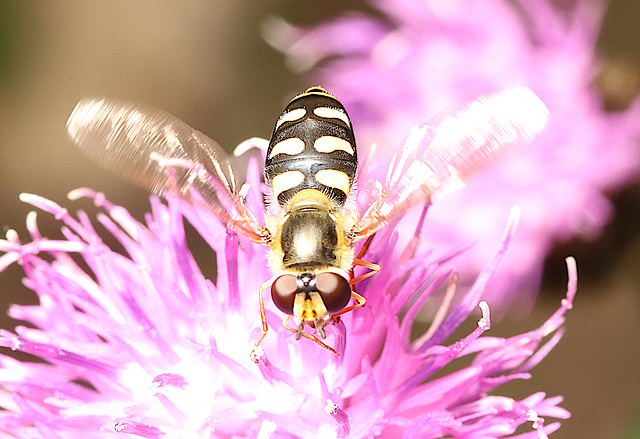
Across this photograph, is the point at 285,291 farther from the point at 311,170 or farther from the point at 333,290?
the point at 311,170

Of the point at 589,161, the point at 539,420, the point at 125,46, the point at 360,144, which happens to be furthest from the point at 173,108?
the point at 539,420

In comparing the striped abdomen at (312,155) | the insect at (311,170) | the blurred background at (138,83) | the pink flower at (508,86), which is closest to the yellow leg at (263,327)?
the insect at (311,170)

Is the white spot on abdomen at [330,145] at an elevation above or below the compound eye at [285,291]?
above

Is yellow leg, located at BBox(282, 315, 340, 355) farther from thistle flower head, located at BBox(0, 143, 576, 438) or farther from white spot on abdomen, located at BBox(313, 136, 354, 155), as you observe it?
white spot on abdomen, located at BBox(313, 136, 354, 155)

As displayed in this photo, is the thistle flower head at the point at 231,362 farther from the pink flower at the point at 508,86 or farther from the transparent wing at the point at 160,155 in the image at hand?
the pink flower at the point at 508,86

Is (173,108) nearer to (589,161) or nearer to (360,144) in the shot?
(360,144)

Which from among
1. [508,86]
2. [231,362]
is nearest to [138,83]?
[508,86]
